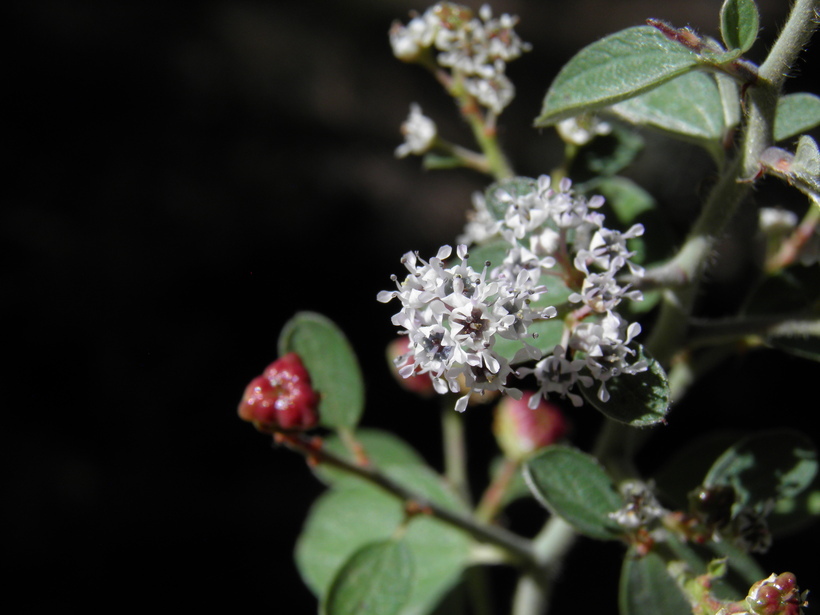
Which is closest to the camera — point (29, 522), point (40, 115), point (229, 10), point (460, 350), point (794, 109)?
point (460, 350)

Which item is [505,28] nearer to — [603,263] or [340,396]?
[603,263]

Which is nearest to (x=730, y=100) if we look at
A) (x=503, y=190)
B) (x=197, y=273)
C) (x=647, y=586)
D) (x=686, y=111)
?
(x=686, y=111)

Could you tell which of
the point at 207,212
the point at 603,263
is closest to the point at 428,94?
the point at 207,212

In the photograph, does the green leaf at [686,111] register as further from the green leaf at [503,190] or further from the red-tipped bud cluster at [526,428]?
the red-tipped bud cluster at [526,428]

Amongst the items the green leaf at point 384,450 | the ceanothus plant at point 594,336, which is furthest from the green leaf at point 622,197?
the green leaf at point 384,450

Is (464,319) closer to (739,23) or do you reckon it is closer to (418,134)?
(739,23)

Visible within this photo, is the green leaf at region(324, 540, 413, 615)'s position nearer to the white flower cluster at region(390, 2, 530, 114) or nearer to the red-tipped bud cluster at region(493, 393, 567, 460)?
the red-tipped bud cluster at region(493, 393, 567, 460)
